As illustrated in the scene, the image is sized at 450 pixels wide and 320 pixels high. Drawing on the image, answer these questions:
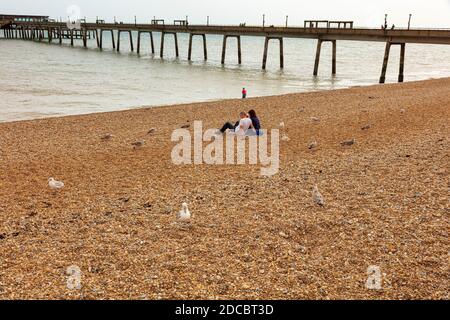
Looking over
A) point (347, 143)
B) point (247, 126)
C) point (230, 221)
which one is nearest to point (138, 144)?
point (247, 126)

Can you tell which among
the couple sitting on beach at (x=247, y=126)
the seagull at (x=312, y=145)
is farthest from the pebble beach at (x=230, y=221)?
the couple sitting on beach at (x=247, y=126)

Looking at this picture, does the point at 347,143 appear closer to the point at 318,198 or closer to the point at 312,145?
the point at 312,145

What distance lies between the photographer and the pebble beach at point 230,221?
493cm

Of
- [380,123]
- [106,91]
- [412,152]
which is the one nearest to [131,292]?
[412,152]

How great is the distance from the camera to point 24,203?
7742 mm

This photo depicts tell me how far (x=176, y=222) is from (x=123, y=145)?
6.30 metres

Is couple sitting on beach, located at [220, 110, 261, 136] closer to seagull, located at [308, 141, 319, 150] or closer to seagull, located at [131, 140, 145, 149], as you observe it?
seagull, located at [308, 141, 319, 150]

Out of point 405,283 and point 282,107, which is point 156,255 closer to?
point 405,283

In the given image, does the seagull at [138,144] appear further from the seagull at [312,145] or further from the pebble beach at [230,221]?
the seagull at [312,145]

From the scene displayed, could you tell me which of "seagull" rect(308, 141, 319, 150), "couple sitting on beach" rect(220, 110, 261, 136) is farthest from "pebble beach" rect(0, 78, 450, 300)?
"couple sitting on beach" rect(220, 110, 261, 136)

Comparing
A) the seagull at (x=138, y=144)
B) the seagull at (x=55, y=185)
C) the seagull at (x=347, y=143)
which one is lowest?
the seagull at (x=138, y=144)

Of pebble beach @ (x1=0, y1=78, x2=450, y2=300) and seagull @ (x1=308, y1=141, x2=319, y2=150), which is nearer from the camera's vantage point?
pebble beach @ (x1=0, y1=78, x2=450, y2=300)

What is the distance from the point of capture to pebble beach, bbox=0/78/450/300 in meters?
4.93

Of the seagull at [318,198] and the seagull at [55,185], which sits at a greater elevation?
the seagull at [318,198]
